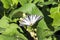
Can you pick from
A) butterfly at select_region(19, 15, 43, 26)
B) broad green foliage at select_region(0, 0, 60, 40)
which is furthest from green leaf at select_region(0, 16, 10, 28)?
butterfly at select_region(19, 15, 43, 26)

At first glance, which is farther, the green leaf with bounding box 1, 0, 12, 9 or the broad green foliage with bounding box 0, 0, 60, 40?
the green leaf with bounding box 1, 0, 12, 9

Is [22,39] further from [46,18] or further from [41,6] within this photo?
[41,6]

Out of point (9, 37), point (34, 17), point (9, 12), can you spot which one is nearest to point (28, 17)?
point (34, 17)

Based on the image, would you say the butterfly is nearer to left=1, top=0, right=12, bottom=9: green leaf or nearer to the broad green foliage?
the broad green foliage

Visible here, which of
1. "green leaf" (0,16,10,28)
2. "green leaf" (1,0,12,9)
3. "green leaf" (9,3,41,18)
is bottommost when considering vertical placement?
"green leaf" (0,16,10,28)

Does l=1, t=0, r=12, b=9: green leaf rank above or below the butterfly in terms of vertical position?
above

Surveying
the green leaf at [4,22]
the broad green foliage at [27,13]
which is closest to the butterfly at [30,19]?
the broad green foliage at [27,13]

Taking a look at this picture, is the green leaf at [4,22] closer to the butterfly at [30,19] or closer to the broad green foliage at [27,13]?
the broad green foliage at [27,13]

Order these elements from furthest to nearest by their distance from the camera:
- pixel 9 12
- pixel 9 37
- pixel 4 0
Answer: pixel 9 12, pixel 4 0, pixel 9 37

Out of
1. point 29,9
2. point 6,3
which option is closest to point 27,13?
point 29,9
